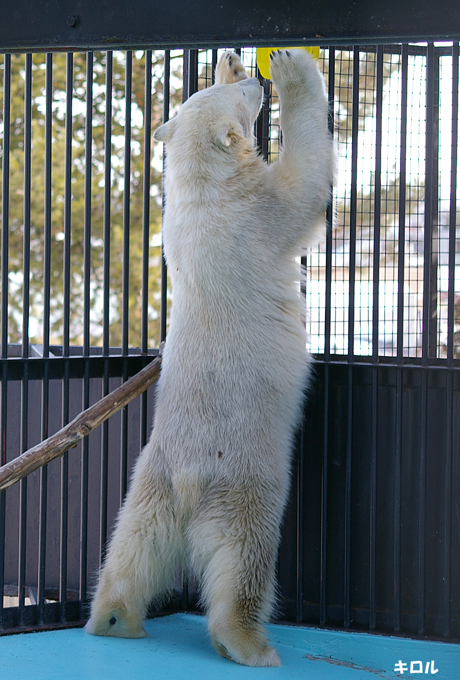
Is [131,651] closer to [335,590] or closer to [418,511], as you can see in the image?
[335,590]

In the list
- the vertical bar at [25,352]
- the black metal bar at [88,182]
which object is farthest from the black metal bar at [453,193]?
the vertical bar at [25,352]

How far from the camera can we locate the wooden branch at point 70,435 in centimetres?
273

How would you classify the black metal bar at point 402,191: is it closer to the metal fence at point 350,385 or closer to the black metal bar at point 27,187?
the metal fence at point 350,385

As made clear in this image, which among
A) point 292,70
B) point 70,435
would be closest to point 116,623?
point 70,435

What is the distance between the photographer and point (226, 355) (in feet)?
9.73

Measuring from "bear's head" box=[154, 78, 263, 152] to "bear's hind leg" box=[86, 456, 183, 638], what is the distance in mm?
1467

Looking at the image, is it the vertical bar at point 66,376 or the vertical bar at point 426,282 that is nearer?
the vertical bar at point 426,282

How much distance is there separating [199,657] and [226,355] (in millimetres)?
1245

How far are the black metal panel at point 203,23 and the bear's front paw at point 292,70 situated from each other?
0.90 meters

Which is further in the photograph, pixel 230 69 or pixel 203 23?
pixel 230 69

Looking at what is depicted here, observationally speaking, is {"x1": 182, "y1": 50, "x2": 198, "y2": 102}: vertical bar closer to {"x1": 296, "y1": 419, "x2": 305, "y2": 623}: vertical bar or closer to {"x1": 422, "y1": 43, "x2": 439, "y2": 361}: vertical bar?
{"x1": 422, "y1": 43, "x2": 439, "y2": 361}: vertical bar

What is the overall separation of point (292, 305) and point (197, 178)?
0.68 metres

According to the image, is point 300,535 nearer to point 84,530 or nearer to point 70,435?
point 84,530

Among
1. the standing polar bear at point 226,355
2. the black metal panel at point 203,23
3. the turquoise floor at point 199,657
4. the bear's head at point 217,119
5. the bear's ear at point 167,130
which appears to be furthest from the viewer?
the bear's ear at point 167,130
